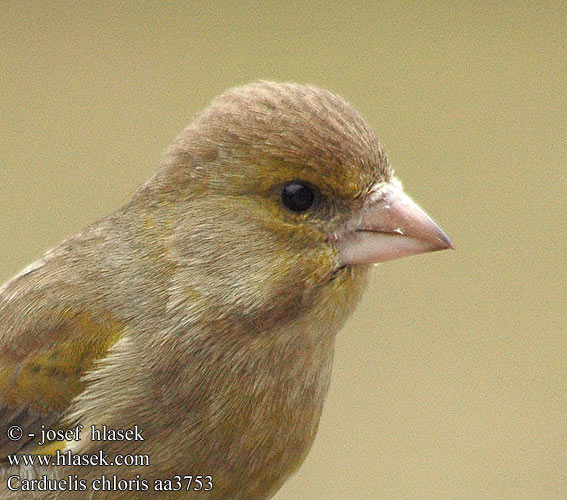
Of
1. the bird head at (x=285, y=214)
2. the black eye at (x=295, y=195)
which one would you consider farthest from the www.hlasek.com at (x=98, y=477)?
the black eye at (x=295, y=195)

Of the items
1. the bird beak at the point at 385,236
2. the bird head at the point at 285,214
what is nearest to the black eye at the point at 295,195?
the bird head at the point at 285,214

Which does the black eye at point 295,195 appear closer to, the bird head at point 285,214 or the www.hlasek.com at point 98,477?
the bird head at point 285,214

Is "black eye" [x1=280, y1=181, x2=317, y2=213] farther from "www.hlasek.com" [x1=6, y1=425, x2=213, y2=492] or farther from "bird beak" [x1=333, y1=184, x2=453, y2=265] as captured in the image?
"www.hlasek.com" [x1=6, y1=425, x2=213, y2=492]

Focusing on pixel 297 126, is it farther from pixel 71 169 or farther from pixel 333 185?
pixel 71 169

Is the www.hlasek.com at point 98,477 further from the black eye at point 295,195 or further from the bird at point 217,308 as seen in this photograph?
the black eye at point 295,195

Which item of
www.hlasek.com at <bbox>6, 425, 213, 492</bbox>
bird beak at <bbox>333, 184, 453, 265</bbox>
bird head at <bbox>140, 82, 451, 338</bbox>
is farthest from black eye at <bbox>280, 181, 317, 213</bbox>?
www.hlasek.com at <bbox>6, 425, 213, 492</bbox>

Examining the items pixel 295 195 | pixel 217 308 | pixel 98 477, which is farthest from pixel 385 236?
pixel 98 477

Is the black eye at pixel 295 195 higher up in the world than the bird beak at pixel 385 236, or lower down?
higher up
